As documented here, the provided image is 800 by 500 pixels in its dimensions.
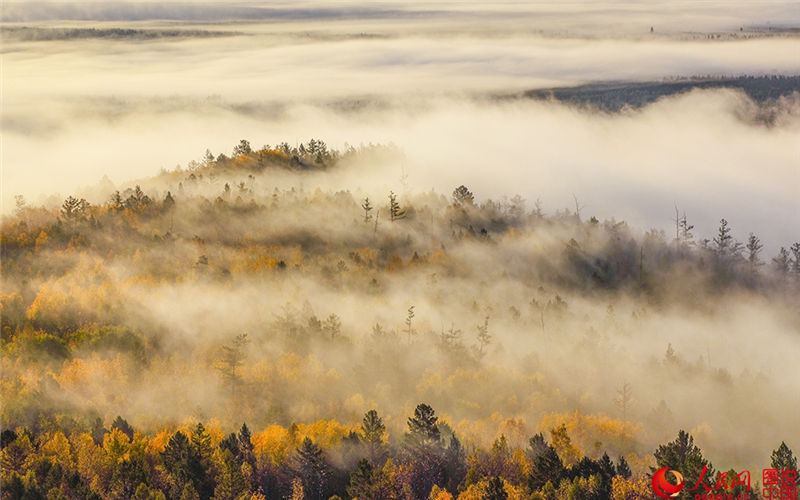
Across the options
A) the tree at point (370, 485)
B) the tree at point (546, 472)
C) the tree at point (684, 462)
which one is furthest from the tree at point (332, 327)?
the tree at point (546, 472)

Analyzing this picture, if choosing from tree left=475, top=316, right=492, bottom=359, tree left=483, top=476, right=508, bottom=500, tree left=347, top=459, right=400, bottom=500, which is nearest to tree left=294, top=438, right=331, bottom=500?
tree left=347, top=459, right=400, bottom=500

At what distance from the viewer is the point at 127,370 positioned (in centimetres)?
15162

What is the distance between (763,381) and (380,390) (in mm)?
87118

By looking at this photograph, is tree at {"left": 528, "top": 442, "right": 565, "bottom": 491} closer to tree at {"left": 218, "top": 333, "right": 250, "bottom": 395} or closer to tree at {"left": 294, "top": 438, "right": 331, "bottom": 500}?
tree at {"left": 294, "top": 438, "right": 331, "bottom": 500}

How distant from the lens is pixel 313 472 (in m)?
106

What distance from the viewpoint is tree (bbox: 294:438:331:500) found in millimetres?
105125

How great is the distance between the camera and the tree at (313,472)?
345 feet

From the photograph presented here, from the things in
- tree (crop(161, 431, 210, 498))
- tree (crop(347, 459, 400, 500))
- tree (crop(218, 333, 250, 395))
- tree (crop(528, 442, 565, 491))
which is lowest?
tree (crop(218, 333, 250, 395))

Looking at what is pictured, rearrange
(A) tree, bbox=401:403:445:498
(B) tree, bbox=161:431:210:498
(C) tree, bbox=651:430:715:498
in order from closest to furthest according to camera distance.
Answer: (B) tree, bbox=161:431:210:498
(C) tree, bbox=651:430:715:498
(A) tree, bbox=401:403:445:498

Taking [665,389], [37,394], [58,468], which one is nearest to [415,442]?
[58,468]

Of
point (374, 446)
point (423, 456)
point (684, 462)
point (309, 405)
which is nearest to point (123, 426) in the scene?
point (374, 446)

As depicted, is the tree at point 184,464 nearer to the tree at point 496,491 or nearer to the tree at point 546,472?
the tree at point 496,491

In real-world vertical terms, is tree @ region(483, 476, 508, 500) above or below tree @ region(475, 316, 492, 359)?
above

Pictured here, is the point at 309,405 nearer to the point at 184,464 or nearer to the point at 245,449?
the point at 245,449
